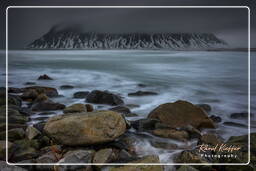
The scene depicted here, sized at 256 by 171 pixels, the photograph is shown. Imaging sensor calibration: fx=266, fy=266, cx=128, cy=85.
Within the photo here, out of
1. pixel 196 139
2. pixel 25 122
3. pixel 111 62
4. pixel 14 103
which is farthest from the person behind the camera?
pixel 111 62

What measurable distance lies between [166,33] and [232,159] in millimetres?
2519

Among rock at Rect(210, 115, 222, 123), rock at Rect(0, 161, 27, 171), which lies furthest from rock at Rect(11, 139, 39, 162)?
rock at Rect(210, 115, 222, 123)

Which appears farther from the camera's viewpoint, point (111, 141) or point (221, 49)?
point (221, 49)

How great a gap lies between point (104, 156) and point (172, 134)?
4.28 ft

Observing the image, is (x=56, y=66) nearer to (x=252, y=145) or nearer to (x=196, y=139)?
(x=196, y=139)

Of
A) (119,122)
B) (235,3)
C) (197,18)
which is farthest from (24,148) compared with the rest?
(235,3)

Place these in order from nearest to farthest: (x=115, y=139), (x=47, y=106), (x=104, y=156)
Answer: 1. (x=104, y=156)
2. (x=115, y=139)
3. (x=47, y=106)

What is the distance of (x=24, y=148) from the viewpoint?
402 centimetres

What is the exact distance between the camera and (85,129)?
392cm

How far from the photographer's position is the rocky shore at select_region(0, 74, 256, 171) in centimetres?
382

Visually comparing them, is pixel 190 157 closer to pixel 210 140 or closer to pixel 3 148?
pixel 210 140

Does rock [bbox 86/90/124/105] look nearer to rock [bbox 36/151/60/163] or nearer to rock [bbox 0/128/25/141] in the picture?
rock [bbox 0/128/25/141]

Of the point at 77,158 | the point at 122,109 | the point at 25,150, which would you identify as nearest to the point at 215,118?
the point at 122,109

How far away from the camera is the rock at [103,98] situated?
18.6ft
